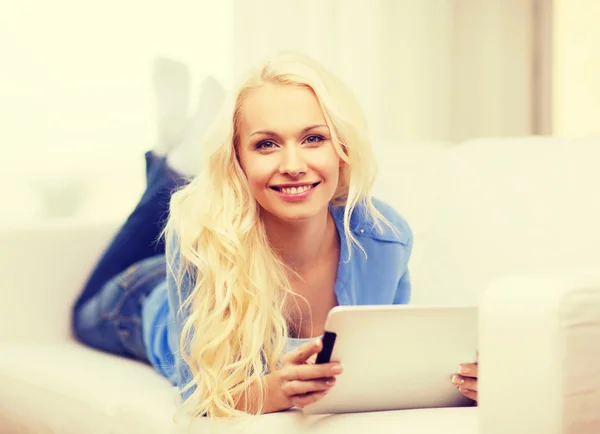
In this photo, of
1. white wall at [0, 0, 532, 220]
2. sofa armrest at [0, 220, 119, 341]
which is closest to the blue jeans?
sofa armrest at [0, 220, 119, 341]

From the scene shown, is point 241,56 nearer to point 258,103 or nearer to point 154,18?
point 154,18

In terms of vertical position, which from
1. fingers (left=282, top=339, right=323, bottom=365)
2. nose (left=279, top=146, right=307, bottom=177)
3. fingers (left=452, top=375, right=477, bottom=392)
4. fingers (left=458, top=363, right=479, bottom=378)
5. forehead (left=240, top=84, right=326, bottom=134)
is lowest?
fingers (left=452, top=375, right=477, bottom=392)

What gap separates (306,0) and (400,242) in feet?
5.05

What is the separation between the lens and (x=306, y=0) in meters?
2.90

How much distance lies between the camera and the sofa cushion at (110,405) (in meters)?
1.13

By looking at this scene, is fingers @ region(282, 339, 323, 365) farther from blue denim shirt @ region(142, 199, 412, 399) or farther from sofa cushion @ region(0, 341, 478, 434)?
blue denim shirt @ region(142, 199, 412, 399)

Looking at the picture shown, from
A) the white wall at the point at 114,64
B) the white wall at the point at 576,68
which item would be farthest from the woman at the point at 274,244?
the white wall at the point at 576,68

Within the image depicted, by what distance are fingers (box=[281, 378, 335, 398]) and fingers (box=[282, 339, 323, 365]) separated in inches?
1.3

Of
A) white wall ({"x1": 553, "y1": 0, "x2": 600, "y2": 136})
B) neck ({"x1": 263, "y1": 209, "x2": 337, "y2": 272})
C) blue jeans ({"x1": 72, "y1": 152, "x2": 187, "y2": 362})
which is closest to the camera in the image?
neck ({"x1": 263, "y1": 209, "x2": 337, "y2": 272})

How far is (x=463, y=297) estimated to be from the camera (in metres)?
1.58

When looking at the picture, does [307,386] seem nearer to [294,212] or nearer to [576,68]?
[294,212]

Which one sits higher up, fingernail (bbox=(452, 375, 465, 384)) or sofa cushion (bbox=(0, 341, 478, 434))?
fingernail (bbox=(452, 375, 465, 384))

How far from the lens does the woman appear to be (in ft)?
4.21

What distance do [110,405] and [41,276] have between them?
2.01ft
